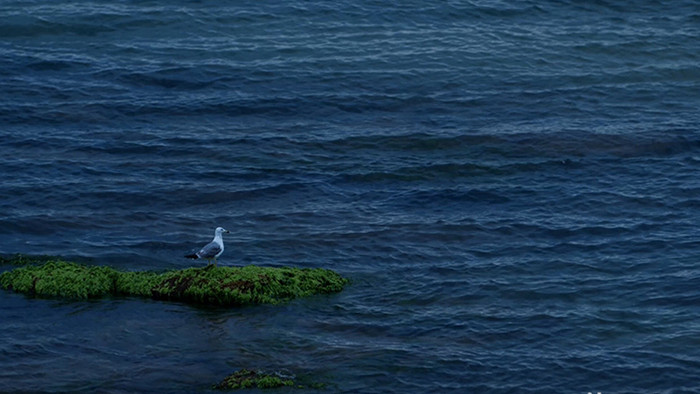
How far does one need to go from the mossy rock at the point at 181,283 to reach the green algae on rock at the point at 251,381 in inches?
131

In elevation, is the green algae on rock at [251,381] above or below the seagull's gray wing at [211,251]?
below

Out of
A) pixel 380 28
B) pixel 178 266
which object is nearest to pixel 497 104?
pixel 380 28

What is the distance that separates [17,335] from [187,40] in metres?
22.4

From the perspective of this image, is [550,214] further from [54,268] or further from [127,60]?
[127,60]

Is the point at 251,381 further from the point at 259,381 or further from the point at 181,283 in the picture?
the point at 181,283

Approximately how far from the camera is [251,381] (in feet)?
69.7

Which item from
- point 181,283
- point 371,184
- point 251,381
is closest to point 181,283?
point 181,283

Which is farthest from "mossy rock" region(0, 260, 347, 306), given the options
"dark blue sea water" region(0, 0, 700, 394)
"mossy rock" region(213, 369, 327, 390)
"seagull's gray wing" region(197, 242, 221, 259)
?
"mossy rock" region(213, 369, 327, 390)

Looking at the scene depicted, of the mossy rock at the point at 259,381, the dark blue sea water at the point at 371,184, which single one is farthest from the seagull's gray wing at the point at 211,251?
the mossy rock at the point at 259,381

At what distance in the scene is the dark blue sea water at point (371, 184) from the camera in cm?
2283

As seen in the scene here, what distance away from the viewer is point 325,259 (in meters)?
27.8

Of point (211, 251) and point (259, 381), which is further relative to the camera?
point (211, 251)

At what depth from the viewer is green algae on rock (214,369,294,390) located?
21094mm

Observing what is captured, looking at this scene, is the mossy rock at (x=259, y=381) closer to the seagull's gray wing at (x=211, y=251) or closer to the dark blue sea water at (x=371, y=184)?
the dark blue sea water at (x=371, y=184)
